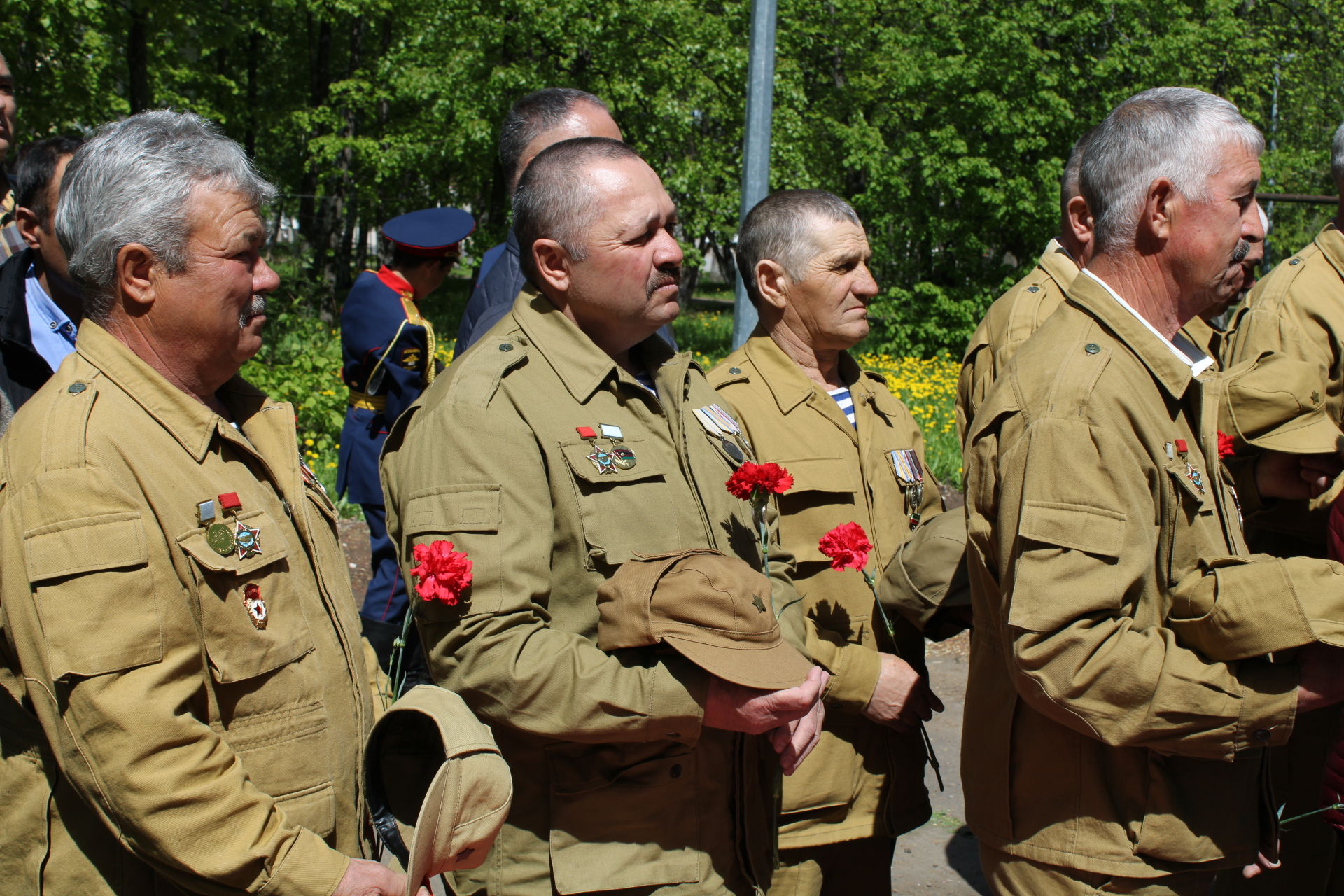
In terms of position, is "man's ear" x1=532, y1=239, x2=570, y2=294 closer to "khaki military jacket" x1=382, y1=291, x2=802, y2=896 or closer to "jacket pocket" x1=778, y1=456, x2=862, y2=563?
"khaki military jacket" x1=382, y1=291, x2=802, y2=896

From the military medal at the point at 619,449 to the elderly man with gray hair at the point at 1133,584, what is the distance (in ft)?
2.38

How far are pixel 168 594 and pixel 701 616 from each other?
0.92 meters

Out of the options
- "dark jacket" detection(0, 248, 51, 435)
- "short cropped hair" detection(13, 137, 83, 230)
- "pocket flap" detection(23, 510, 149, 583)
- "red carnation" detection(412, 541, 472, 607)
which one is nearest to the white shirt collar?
"red carnation" detection(412, 541, 472, 607)

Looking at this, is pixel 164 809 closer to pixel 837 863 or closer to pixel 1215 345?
pixel 837 863

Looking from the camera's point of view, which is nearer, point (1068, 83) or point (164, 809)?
point (164, 809)

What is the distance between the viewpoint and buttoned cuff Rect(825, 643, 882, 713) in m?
2.83

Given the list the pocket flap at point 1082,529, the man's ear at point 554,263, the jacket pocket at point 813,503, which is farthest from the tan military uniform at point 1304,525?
the man's ear at point 554,263

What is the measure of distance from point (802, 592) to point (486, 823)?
139 centimetres

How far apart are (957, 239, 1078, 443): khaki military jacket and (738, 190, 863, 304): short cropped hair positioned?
0.69m

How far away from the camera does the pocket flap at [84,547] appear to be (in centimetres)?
166

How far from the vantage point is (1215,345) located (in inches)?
184

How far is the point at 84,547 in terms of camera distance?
66.2 inches

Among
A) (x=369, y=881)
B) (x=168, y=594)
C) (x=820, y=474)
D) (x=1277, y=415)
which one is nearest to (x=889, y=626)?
(x=820, y=474)

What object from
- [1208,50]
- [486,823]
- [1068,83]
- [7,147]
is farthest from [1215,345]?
[1208,50]
